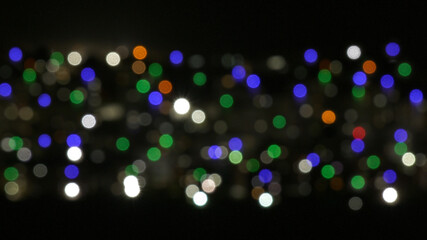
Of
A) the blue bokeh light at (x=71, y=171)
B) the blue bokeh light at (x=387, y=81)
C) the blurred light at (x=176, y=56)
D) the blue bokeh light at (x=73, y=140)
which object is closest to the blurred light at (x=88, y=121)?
the blue bokeh light at (x=73, y=140)

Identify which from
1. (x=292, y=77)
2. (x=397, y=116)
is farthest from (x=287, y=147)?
(x=397, y=116)

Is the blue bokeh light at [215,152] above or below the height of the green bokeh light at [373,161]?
above

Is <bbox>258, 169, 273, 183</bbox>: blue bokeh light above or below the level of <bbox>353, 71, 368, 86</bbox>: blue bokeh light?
below

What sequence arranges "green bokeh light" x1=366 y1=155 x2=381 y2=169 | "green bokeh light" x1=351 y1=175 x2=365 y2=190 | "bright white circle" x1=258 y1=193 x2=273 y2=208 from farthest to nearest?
"green bokeh light" x1=366 y1=155 x2=381 y2=169 → "green bokeh light" x1=351 y1=175 x2=365 y2=190 → "bright white circle" x1=258 y1=193 x2=273 y2=208

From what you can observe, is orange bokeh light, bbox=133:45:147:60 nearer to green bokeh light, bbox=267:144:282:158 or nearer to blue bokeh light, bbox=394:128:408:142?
green bokeh light, bbox=267:144:282:158

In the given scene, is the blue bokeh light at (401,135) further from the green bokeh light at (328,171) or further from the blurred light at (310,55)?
the blurred light at (310,55)

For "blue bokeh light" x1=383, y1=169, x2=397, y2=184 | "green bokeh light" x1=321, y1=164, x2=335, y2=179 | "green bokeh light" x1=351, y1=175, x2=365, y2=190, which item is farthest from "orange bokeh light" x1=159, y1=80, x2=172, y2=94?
"blue bokeh light" x1=383, y1=169, x2=397, y2=184

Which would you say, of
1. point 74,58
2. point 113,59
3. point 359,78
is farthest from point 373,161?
point 74,58
